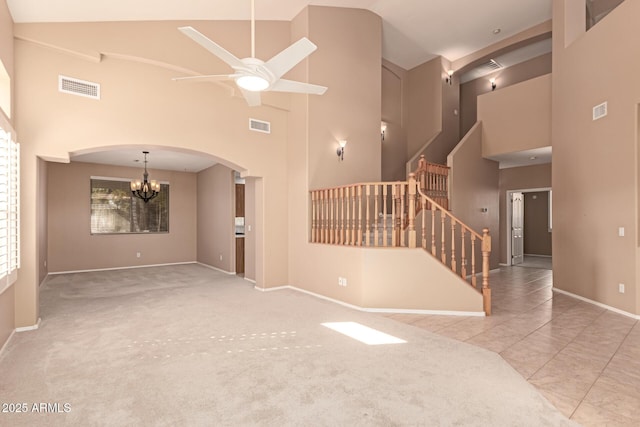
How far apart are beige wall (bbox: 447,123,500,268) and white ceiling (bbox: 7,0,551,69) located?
7.27 ft

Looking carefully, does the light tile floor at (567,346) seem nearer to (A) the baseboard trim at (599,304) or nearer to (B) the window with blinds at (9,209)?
(A) the baseboard trim at (599,304)

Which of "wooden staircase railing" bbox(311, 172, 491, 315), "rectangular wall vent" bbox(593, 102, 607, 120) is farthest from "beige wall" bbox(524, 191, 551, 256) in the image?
"wooden staircase railing" bbox(311, 172, 491, 315)

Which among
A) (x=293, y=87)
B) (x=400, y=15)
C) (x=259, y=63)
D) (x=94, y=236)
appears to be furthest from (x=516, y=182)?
(x=94, y=236)

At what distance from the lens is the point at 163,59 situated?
4.66 m

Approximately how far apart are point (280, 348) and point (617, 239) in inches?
195

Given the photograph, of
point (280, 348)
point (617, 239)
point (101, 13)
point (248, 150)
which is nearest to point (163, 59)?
point (101, 13)

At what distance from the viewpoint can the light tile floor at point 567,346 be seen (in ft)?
7.52

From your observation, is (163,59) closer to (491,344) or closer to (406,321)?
(406,321)

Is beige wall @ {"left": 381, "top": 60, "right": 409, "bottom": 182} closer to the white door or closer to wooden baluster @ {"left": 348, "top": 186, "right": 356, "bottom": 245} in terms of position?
the white door

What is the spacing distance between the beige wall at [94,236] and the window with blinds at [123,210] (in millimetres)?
140

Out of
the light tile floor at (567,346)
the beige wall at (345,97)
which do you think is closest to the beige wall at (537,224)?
the light tile floor at (567,346)

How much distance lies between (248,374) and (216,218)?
6638 millimetres

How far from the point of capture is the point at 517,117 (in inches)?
275

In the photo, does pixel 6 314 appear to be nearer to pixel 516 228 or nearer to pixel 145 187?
pixel 145 187
